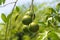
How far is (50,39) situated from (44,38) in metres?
0.09

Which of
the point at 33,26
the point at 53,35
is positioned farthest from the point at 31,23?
the point at 53,35

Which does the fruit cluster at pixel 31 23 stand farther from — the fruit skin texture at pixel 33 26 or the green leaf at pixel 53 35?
the green leaf at pixel 53 35

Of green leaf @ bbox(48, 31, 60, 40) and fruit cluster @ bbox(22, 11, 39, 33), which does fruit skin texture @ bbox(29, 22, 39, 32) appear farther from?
green leaf @ bbox(48, 31, 60, 40)

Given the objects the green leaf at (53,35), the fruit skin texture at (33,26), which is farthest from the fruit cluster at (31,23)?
the green leaf at (53,35)

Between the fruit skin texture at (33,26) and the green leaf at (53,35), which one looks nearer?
the green leaf at (53,35)

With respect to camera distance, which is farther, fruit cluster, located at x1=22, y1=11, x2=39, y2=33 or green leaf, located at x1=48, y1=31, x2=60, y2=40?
fruit cluster, located at x1=22, y1=11, x2=39, y2=33

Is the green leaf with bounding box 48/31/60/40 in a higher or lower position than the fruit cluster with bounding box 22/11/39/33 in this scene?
lower

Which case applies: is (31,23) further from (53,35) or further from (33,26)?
(53,35)

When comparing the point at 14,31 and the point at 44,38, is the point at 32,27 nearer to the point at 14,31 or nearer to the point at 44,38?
the point at 44,38

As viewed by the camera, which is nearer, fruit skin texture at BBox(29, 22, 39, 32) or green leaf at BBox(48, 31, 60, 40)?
green leaf at BBox(48, 31, 60, 40)

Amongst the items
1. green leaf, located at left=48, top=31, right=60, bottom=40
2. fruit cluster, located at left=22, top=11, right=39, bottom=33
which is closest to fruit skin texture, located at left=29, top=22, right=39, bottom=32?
fruit cluster, located at left=22, top=11, right=39, bottom=33

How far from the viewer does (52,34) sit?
2.85 feet

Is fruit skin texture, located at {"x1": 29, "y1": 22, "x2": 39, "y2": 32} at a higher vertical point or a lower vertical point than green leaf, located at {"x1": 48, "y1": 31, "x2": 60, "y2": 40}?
higher

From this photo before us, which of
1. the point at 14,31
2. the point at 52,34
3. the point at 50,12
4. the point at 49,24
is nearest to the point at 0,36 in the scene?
the point at 14,31
